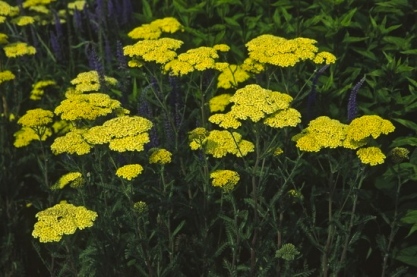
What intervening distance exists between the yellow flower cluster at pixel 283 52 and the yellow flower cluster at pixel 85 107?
0.83 metres

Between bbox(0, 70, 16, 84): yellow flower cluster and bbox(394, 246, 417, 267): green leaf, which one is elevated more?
bbox(0, 70, 16, 84): yellow flower cluster

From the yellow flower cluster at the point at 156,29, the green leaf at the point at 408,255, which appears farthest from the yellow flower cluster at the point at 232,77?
the green leaf at the point at 408,255

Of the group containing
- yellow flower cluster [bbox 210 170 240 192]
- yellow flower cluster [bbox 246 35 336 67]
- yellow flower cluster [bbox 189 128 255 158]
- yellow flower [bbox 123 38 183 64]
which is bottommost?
yellow flower cluster [bbox 210 170 240 192]

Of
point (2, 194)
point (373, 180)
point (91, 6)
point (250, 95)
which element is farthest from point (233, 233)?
point (91, 6)

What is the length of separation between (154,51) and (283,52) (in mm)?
721

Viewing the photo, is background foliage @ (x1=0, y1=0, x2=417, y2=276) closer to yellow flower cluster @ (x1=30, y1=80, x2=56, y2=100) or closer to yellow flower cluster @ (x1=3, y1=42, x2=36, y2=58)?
yellow flower cluster @ (x1=30, y1=80, x2=56, y2=100)

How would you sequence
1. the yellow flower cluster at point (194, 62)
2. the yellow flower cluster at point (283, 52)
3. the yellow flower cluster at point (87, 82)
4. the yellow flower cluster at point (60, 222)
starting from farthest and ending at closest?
1. the yellow flower cluster at point (87, 82)
2. the yellow flower cluster at point (194, 62)
3. the yellow flower cluster at point (283, 52)
4. the yellow flower cluster at point (60, 222)

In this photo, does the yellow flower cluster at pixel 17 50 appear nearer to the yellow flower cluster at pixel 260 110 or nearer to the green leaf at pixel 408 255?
the yellow flower cluster at pixel 260 110

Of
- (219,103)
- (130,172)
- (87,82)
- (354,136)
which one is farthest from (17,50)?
(354,136)

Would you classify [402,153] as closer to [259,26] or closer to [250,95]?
[250,95]

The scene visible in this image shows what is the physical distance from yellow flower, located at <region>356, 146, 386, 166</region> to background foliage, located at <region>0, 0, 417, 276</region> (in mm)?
174

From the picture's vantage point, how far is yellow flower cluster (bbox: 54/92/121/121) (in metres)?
3.91

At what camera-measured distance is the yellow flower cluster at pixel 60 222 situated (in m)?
3.31

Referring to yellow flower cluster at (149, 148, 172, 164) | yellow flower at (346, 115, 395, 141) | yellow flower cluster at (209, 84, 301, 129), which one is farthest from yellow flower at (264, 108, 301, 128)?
yellow flower cluster at (149, 148, 172, 164)
